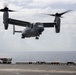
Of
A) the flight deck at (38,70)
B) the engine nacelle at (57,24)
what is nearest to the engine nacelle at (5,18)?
the flight deck at (38,70)

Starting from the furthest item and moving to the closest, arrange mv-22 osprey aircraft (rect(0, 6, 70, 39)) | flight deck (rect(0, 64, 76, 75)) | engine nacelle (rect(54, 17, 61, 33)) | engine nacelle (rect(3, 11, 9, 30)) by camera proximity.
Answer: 1. engine nacelle (rect(54, 17, 61, 33))
2. mv-22 osprey aircraft (rect(0, 6, 70, 39))
3. engine nacelle (rect(3, 11, 9, 30))
4. flight deck (rect(0, 64, 76, 75))

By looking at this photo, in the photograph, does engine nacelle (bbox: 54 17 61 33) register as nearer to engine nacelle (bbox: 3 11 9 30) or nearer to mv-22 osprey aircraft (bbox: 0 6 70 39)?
mv-22 osprey aircraft (bbox: 0 6 70 39)

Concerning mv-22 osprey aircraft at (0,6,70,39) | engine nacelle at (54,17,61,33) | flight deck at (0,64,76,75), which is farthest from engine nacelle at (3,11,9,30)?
engine nacelle at (54,17,61,33)

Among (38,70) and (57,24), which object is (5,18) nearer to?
(38,70)

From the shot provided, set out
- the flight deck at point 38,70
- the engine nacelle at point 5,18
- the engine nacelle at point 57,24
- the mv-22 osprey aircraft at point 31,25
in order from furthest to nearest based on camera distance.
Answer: the engine nacelle at point 57,24 < the mv-22 osprey aircraft at point 31,25 < the engine nacelle at point 5,18 < the flight deck at point 38,70

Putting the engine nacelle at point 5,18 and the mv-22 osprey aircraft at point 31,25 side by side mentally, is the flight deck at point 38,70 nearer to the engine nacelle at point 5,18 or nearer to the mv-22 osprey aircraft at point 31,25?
the mv-22 osprey aircraft at point 31,25

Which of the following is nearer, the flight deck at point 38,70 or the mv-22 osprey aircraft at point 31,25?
the flight deck at point 38,70

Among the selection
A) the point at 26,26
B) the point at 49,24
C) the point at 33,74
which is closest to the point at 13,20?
the point at 26,26

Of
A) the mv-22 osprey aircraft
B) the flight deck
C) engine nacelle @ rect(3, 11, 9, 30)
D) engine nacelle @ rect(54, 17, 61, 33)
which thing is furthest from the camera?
engine nacelle @ rect(54, 17, 61, 33)

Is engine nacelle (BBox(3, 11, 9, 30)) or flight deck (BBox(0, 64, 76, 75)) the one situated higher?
engine nacelle (BBox(3, 11, 9, 30))

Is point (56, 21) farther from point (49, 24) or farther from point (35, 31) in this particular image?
point (35, 31)

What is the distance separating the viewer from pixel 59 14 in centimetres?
8525

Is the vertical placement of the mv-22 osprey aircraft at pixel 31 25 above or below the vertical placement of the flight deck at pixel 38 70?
above

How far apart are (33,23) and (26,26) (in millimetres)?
3940
